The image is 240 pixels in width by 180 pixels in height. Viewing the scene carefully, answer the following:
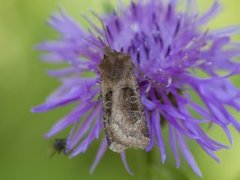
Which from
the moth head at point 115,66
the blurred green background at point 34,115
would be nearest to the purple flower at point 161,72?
the moth head at point 115,66

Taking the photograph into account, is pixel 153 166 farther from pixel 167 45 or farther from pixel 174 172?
pixel 167 45

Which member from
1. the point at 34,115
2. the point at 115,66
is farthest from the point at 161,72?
the point at 34,115

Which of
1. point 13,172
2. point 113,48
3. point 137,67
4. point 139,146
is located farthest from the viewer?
point 13,172

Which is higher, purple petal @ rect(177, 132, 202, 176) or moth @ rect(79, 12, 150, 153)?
moth @ rect(79, 12, 150, 153)

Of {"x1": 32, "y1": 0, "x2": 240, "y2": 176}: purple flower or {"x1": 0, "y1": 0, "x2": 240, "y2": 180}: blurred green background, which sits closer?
{"x1": 32, "y1": 0, "x2": 240, "y2": 176}: purple flower

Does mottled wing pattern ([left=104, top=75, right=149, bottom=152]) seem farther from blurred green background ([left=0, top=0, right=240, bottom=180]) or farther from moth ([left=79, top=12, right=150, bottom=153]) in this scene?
blurred green background ([left=0, top=0, right=240, bottom=180])

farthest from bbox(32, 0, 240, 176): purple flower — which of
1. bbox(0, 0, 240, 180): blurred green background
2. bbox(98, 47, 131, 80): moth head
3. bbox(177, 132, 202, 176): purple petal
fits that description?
bbox(0, 0, 240, 180): blurred green background

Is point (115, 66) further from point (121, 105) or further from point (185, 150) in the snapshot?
point (185, 150)

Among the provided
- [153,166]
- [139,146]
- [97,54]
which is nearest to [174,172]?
[153,166]
